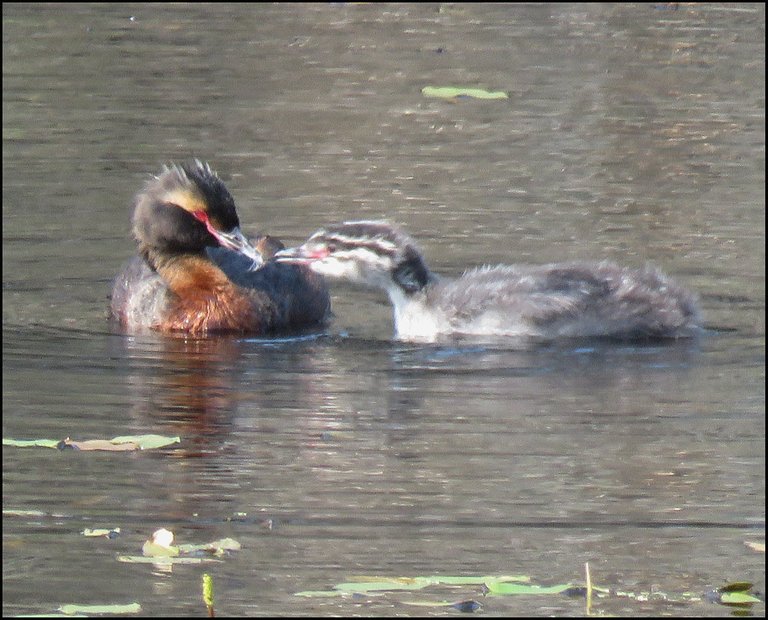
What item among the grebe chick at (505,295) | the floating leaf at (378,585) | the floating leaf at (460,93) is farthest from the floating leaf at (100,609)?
the floating leaf at (460,93)

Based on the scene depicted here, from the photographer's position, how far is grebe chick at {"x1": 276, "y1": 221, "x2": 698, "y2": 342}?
10.5 meters

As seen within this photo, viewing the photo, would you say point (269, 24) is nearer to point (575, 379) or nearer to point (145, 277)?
point (145, 277)

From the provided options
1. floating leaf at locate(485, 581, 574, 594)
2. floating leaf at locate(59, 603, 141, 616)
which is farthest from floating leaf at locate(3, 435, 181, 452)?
floating leaf at locate(485, 581, 574, 594)

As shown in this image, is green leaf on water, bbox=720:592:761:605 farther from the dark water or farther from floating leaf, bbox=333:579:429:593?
floating leaf, bbox=333:579:429:593

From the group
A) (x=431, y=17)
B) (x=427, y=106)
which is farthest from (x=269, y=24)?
(x=427, y=106)

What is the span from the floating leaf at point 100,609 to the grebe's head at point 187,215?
464 cm

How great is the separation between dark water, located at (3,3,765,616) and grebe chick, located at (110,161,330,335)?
23 centimetres

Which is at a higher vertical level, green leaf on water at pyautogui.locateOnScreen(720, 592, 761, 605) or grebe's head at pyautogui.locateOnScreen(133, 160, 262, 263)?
grebe's head at pyautogui.locateOnScreen(133, 160, 262, 263)

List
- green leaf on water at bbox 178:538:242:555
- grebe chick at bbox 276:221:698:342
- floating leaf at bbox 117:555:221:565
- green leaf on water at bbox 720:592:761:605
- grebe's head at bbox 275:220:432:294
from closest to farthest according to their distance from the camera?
green leaf on water at bbox 720:592:761:605 < floating leaf at bbox 117:555:221:565 < green leaf on water at bbox 178:538:242:555 < grebe chick at bbox 276:221:698:342 < grebe's head at bbox 275:220:432:294

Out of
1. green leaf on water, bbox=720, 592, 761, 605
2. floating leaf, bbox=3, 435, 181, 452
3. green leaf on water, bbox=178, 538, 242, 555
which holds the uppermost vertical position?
floating leaf, bbox=3, 435, 181, 452

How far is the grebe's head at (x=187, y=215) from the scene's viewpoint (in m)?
10.9

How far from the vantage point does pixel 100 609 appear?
6.37m

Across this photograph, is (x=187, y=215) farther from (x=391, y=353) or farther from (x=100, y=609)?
(x=100, y=609)

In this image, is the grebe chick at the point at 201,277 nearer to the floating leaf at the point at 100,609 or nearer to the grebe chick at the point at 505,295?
the grebe chick at the point at 505,295
